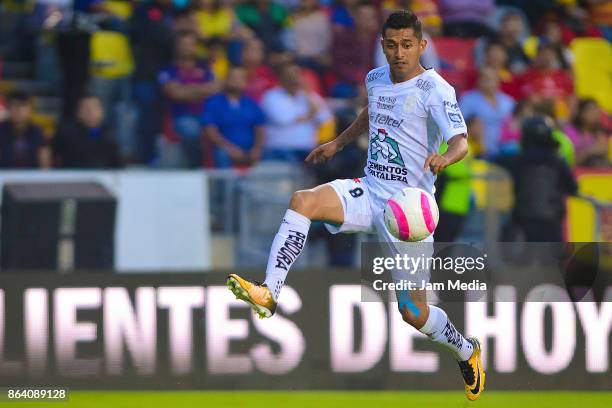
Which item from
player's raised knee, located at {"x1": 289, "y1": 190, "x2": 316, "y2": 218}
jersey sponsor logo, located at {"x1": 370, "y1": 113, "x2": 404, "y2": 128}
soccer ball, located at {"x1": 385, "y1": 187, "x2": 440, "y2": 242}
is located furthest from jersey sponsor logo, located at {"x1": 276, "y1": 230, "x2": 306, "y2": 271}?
jersey sponsor logo, located at {"x1": 370, "y1": 113, "x2": 404, "y2": 128}

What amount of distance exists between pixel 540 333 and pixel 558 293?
1.15 ft

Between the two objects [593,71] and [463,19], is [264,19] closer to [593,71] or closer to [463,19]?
[463,19]

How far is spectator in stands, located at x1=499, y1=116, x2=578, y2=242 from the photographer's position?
12.0 m

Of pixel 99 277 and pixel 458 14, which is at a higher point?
pixel 458 14

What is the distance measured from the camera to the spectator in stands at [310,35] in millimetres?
13969

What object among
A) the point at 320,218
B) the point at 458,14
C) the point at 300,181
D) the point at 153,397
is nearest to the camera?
the point at 320,218

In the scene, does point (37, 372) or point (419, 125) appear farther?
point (37, 372)

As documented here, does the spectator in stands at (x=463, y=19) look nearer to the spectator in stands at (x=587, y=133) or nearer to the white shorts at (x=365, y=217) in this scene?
the spectator in stands at (x=587, y=133)

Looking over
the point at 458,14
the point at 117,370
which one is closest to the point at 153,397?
the point at 117,370

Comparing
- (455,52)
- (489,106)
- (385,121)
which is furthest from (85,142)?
(385,121)

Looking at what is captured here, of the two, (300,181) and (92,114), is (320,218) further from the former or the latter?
(92,114)

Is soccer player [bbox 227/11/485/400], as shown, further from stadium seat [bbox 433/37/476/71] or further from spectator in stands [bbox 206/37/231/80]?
stadium seat [bbox 433/37/476/71]

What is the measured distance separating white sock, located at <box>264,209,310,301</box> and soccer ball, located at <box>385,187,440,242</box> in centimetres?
54

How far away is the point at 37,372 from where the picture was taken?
1134 centimetres
